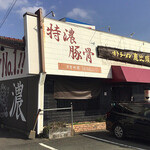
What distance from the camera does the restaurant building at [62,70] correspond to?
8.12 metres

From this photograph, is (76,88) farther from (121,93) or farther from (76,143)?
(121,93)

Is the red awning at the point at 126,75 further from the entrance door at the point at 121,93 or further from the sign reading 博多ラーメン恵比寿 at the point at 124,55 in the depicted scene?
the entrance door at the point at 121,93

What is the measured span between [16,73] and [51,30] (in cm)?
284

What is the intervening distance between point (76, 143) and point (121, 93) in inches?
266

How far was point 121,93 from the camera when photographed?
13047mm

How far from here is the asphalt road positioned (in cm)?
665

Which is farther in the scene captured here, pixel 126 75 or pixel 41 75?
pixel 126 75

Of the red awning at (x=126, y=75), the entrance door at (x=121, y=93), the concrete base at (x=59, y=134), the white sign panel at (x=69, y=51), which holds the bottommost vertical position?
the concrete base at (x=59, y=134)

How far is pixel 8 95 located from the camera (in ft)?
34.1

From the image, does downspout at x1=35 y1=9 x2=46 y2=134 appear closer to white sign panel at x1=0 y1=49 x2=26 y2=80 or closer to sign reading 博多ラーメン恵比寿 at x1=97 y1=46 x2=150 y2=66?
white sign panel at x1=0 y1=49 x2=26 y2=80

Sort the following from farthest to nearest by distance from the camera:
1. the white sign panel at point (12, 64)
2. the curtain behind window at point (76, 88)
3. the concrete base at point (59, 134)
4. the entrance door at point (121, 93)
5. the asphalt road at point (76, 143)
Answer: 1. the entrance door at point (121, 93)
2. the curtain behind window at point (76, 88)
3. the white sign panel at point (12, 64)
4. the concrete base at point (59, 134)
5. the asphalt road at point (76, 143)

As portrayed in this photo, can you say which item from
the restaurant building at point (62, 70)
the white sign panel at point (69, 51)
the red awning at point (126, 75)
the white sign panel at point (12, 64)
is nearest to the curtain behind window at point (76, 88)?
the restaurant building at point (62, 70)

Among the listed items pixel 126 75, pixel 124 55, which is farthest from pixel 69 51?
pixel 124 55

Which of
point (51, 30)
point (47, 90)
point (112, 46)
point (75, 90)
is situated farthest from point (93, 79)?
point (51, 30)
